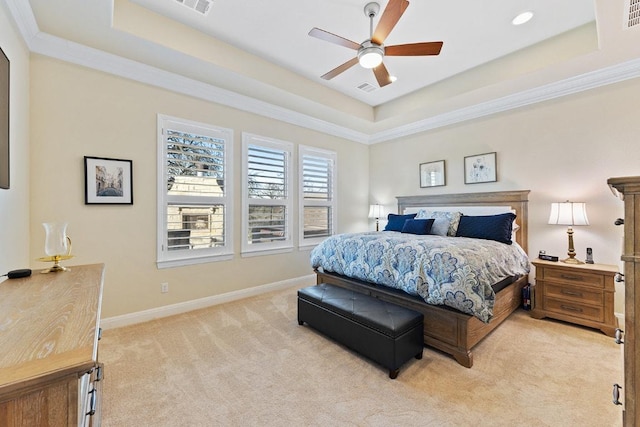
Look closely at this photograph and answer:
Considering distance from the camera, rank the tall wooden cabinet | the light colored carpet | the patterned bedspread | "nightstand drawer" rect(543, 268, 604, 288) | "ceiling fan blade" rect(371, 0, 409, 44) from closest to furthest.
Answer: the tall wooden cabinet → the light colored carpet → "ceiling fan blade" rect(371, 0, 409, 44) → the patterned bedspread → "nightstand drawer" rect(543, 268, 604, 288)

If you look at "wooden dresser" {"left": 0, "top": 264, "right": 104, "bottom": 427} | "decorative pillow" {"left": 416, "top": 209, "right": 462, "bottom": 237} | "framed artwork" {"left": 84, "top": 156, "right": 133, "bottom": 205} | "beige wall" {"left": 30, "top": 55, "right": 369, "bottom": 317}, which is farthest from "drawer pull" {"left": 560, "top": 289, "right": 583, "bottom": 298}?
"framed artwork" {"left": 84, "top": 156, "right": 133, "bottom": 205}

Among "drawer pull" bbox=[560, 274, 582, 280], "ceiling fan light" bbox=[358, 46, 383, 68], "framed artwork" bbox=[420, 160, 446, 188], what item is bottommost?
"drawer pull" bbox=[560, 274, 582, 280]

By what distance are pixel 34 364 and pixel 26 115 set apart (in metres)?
2.87

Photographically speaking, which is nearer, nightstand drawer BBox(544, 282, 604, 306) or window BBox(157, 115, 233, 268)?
nightstand drawer BBox(544, 282, 604, 306)

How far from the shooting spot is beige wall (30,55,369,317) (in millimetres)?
2590

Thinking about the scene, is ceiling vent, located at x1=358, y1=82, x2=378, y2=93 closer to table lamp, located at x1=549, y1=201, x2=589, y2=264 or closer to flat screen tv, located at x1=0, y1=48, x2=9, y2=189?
table lamp, located at x1=549, y1=201, x2=589, y2=264

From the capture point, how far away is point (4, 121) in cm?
183

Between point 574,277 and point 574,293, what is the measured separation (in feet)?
0.56

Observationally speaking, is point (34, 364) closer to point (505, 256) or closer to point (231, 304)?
point (231, 304)

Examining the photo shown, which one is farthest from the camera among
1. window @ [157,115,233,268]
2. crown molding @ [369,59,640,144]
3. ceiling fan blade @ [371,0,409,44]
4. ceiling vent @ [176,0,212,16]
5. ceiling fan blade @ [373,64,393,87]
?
window @ [157,115,233,268]

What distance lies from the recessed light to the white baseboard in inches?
165

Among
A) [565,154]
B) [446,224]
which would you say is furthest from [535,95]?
[446,224]

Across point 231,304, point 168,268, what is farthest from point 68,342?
point 231,304

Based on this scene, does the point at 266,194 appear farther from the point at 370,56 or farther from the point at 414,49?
the point at 414,49
